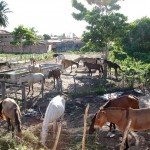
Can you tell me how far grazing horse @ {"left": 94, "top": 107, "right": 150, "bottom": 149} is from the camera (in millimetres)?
8352

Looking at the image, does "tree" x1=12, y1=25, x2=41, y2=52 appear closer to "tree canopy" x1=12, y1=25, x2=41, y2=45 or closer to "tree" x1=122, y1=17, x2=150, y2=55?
"tree canopy" x1=12, y1=25, x2=41, y2=45

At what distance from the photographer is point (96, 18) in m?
21.0

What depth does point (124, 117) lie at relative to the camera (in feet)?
27.3

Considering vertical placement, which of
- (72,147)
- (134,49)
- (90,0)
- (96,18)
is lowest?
(72,147)

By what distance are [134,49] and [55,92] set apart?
22835mm

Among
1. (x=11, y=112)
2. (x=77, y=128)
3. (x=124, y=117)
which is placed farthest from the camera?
(x=77, y=128)

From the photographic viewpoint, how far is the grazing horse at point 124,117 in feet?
27.4

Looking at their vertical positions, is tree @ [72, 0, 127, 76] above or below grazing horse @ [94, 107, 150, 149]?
above

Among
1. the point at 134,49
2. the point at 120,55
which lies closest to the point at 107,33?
the point at 120,55

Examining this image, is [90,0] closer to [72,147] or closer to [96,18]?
[96,18]

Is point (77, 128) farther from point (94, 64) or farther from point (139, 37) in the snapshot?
point (139, 37)

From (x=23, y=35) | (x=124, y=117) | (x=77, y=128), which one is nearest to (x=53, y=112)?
(x=77, y=128)

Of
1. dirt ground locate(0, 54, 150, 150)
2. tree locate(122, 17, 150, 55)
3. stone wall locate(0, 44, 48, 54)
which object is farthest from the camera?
stone wall locate(0, 44, 48, 54)

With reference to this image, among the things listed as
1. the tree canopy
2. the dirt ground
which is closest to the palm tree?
the tree canopy
